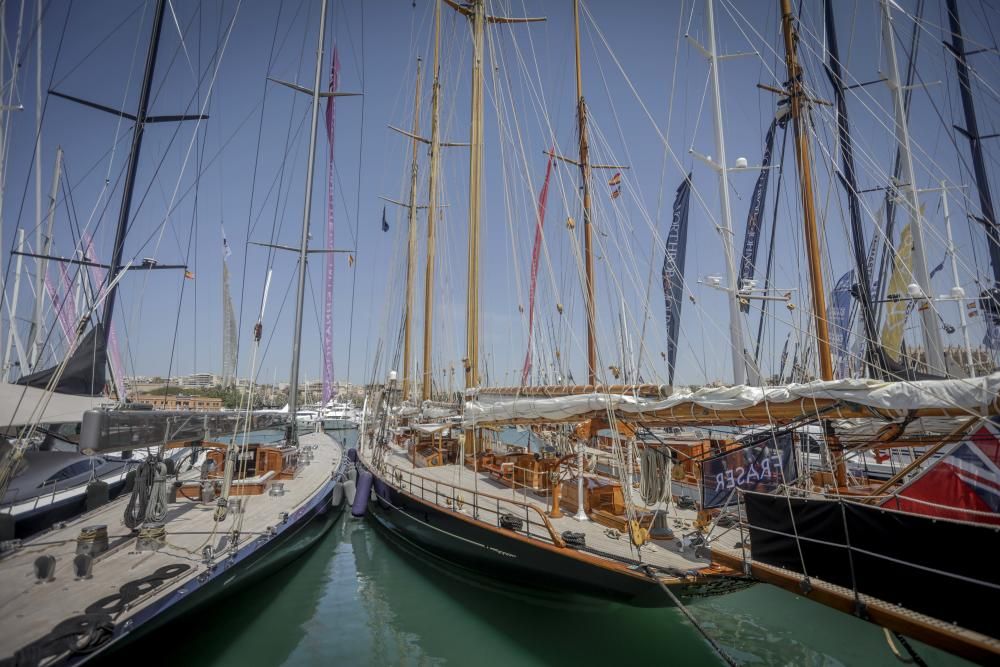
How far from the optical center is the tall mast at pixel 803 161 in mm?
11940

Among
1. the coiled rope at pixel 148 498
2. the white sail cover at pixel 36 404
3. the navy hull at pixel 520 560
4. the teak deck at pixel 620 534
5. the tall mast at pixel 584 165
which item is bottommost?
the navy hull at pixel 520 560

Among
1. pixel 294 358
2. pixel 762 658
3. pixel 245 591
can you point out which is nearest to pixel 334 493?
pixel 294 358

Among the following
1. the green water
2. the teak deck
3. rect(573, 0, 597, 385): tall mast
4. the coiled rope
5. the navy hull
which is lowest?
the green water

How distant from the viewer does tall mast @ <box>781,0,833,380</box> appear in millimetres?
11940

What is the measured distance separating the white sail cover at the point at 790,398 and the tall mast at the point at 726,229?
281cm

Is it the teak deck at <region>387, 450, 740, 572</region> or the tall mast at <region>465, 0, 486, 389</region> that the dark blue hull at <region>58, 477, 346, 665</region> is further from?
the tall mast at <region>465, 0, 486, 389</region>

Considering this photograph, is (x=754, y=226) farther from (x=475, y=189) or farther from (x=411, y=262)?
(x=411, y=262)

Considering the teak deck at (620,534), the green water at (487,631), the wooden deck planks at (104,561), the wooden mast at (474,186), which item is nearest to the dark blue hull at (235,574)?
the wooden deck planks at (104,561)

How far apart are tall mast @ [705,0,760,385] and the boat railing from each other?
5.40m

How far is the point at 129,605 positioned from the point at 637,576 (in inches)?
256

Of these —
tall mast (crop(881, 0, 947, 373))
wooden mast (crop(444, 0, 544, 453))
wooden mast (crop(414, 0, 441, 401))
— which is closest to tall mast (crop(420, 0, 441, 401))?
wooden mast (crop(414, 0, 441, 401))

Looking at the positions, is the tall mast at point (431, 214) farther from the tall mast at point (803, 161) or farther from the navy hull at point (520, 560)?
the tall mast at point (803, 161)

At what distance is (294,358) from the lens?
16.6 metres

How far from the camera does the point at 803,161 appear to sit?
12383 millimetres
